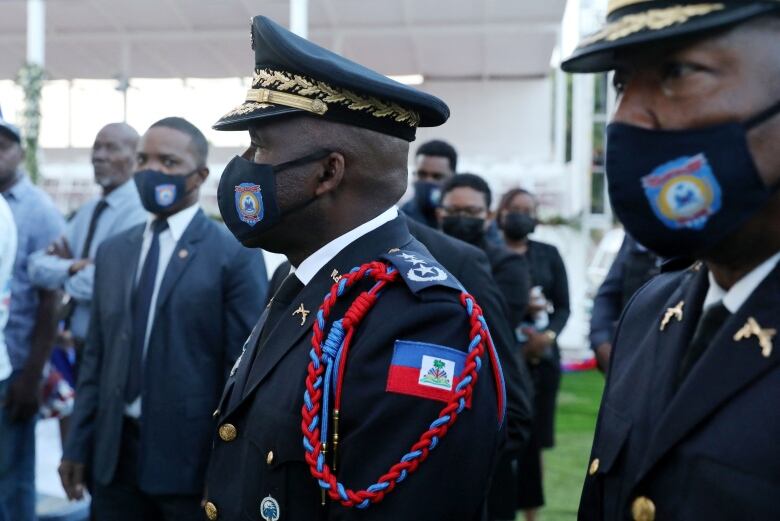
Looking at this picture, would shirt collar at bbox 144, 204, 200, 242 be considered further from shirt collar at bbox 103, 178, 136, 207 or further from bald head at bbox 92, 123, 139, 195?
bald head at bbox 92, 123, 139, 195

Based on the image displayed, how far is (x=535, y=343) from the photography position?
4953 mm

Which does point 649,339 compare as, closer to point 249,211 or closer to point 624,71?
point 624,71

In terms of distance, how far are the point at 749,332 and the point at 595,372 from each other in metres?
9.84

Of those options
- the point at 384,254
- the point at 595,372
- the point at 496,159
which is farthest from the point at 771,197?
the point at 496,159

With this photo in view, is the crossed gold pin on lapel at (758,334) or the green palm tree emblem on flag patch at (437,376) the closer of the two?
the crossed gold pin on lapel at (758,334)

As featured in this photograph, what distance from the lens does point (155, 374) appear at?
3.12 meters

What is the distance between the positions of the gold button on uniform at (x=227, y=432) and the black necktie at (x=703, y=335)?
1.04 metres

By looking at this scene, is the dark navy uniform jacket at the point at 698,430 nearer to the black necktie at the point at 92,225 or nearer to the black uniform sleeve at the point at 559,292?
the black necktie at the point at 92,225

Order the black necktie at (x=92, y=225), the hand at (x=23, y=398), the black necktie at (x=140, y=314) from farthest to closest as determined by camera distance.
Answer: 1. the black necktie at (x=92, y=225)
2. the hand at (x=23, y=398)
3. the black necktie at (x=140, y=314)

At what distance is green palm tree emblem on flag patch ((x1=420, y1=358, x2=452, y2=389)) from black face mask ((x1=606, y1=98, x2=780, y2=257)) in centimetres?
53

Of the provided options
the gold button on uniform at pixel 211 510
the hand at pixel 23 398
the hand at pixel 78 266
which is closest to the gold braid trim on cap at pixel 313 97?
the gold button on uniform at pixel 211 510

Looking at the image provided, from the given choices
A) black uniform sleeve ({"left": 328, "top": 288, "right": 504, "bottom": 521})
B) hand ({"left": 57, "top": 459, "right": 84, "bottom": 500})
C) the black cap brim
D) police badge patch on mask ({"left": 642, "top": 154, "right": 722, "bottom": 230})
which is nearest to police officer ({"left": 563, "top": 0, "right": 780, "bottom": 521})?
police badge patch on mask ({"left": 642, "top": 154, "right": 722, "bottom": 230})

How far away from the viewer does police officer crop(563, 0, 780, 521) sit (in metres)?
1.17

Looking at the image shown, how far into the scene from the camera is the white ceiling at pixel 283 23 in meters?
14.0
